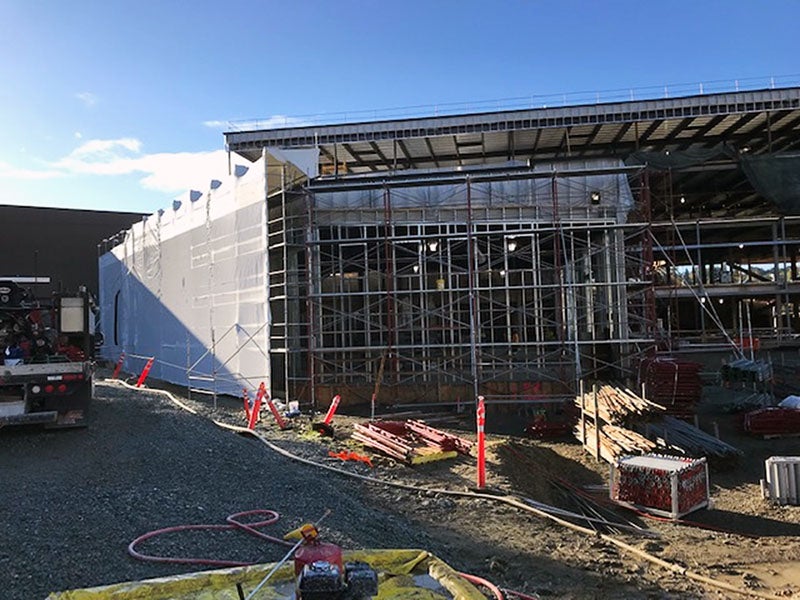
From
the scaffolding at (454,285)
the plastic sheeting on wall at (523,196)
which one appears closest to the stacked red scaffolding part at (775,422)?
the scaffolding at (454,285)

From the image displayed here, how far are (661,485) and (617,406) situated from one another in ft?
8.23

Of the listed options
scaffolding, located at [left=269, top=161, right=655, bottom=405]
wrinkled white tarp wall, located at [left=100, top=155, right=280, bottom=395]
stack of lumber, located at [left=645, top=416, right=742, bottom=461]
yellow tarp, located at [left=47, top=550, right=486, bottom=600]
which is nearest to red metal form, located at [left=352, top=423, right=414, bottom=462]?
scaffolding, located at [left=269, top=161, right=655, bottom=405]

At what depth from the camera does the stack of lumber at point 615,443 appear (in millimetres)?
11609

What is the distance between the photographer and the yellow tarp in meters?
3.72

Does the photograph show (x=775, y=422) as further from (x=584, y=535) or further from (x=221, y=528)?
(x=221, y=528)

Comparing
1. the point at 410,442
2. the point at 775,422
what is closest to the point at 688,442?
the point at 775,422

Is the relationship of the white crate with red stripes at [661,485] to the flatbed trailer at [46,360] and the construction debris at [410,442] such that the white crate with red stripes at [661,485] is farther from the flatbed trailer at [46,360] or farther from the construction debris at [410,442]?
the flatbed trailer at [46,360]

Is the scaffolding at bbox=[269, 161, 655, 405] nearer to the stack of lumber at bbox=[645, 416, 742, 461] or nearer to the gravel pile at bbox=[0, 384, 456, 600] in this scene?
the stack of lumber at bbox=[645, 416, 742, 461]

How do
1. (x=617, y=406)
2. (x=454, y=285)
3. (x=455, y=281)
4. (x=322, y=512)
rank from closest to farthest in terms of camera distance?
1. (x=322, y=512)
2. (x=617, y=406)
3. (x=455, y=281)
4. (x=454, y=285)

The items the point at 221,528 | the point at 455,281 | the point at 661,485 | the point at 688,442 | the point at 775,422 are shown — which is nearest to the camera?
the point at 221,528

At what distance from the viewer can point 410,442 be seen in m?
11.8

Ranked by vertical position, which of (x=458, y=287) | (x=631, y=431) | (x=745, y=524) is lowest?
(x=745, y=524)

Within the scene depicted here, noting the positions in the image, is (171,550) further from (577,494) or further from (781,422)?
(781,422)

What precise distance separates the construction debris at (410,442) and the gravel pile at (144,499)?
0.94 metres
